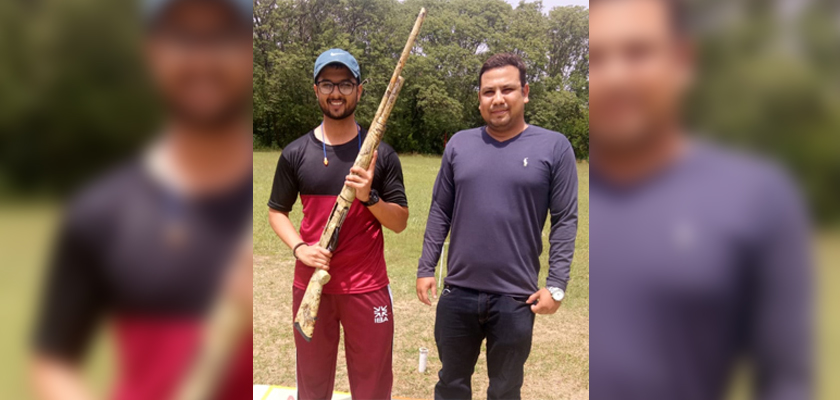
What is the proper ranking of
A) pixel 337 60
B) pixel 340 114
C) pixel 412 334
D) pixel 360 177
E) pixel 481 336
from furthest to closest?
pixel 412 334 → pixel 481 336 → pixel 340 114 → pixel 337 60 → pixel 360 177

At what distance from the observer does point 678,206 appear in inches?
36.6

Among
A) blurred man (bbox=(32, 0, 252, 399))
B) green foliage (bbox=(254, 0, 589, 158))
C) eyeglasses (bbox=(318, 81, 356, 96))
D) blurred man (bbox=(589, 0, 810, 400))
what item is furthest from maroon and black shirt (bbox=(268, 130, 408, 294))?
blurred man (bbox=(589, 0, 810, 400))

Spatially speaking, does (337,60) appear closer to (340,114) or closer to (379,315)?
(340,114)

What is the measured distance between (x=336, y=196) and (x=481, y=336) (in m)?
1.17

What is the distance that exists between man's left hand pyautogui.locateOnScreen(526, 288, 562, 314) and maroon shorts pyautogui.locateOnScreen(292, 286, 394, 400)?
2.69 feet

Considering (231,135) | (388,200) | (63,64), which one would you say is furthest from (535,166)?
(63,64)

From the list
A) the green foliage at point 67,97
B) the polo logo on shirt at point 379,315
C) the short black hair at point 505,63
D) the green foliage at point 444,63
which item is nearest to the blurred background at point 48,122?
the green foliage at point 67,97

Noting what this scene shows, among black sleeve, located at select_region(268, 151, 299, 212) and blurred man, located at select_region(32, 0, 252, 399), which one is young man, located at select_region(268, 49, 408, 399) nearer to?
black sleeve, located at select_region(268, 151, 299, 212)

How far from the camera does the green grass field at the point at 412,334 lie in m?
4.49

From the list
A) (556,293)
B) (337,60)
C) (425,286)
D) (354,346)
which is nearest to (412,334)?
(425,286)

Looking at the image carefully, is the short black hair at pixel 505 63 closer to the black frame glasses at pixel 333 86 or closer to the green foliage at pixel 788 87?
the black frame glasses at pixel 333 86

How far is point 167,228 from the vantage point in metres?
0.95

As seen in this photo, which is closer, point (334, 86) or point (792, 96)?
point (792, 96)

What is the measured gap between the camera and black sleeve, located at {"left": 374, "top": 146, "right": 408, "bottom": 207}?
257cm
